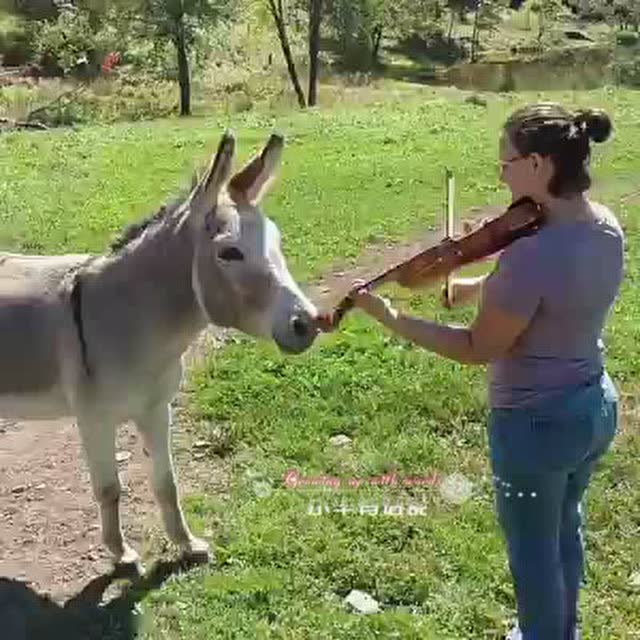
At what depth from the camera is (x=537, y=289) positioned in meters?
3.06

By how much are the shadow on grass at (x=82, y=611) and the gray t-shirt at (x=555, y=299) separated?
6.75ft

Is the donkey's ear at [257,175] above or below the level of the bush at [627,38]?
above

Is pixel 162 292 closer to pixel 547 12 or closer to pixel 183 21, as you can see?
pixel 183 21

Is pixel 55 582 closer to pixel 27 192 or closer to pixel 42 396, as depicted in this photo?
pixel 42 396

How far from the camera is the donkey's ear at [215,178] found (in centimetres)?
389

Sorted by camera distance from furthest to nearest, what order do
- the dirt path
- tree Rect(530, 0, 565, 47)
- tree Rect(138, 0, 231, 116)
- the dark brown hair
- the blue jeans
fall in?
1. tree Rect(530, 0, 565, 47)
2. tree Rect(138, 0, 231, 116)
3. the dirt path
4. the blue jeans
5. the dark brown hair

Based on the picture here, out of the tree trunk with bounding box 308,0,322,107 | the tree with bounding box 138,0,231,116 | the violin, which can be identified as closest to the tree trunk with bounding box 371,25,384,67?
the tree trunk with bounding box 308,0,322,107

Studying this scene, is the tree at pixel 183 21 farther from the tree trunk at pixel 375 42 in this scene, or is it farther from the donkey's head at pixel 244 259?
the donkey's head at pixel 244 259

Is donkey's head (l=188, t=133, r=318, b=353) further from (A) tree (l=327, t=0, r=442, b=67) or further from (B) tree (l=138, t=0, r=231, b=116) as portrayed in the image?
(A) tree (l=327, t=0, r=442, b=67)

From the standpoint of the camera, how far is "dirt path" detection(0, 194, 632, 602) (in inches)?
194

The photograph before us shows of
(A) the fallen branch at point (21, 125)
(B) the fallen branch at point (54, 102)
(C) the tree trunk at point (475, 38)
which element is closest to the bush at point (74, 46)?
(B) the fallen branch at point (54, 102)

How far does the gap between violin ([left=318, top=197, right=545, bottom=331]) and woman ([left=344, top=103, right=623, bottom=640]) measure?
46 millimetres

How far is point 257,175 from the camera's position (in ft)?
13.5

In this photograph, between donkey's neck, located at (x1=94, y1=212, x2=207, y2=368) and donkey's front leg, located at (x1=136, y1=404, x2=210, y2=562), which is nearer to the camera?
donkey's neck, located at (x1=94, y1=212, x2=207, y2=368)
